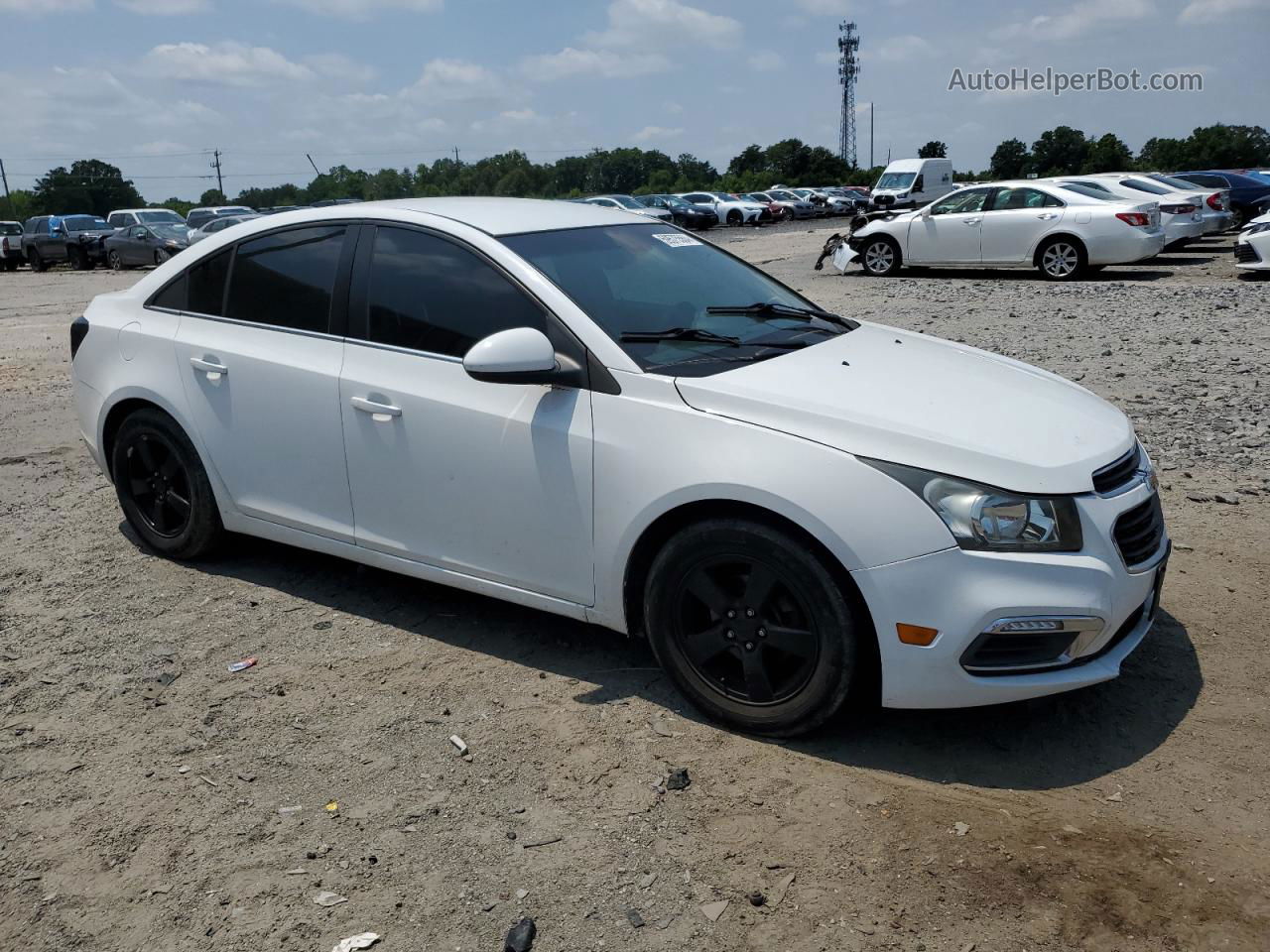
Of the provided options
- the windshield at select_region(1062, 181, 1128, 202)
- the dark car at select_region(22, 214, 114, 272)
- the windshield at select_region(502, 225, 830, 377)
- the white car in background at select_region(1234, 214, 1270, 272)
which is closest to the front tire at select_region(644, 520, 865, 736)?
the windshield at select_region(502, 225, 830, 377)

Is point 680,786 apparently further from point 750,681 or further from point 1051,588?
point 1051,588

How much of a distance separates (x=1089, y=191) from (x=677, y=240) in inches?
611

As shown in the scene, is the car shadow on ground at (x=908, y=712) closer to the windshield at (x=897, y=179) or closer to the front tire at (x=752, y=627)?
the front tire at (x=752, y=627)

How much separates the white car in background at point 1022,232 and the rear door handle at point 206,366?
15.3 metres

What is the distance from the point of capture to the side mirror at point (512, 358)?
3715mm

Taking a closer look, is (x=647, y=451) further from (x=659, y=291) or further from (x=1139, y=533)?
(x=1139, y=533)

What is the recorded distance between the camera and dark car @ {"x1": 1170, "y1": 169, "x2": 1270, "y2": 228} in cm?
2820

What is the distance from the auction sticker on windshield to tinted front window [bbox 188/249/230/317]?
1.96m

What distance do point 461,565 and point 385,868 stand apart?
137cm

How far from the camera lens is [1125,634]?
358 cm

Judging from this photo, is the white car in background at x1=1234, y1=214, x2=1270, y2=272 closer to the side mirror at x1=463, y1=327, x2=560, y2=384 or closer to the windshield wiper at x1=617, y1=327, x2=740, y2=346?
the windshield wiper at x1=617, y1=327, x2=740, y2=346

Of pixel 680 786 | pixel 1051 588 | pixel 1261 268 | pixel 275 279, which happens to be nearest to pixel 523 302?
pixel 275 279

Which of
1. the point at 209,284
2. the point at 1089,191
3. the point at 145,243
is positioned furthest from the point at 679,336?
the point at 145,243

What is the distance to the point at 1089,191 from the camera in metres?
18.1
